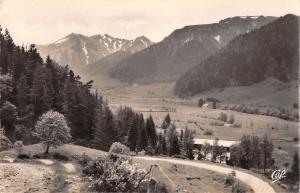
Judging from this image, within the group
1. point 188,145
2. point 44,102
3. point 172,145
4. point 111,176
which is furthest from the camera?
point 188,145

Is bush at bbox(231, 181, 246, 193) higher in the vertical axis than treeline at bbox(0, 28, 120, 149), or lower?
lower

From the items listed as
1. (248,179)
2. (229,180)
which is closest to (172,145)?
(248,179)

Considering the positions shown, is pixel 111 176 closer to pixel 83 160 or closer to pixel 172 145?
pixel 83 160

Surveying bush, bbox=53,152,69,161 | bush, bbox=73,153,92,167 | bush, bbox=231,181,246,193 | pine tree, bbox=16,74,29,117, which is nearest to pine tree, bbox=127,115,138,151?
pine tree, bbox=16,74,29,117

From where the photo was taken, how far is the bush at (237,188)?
3040 inches

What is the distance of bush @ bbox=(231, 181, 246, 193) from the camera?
77.2 m

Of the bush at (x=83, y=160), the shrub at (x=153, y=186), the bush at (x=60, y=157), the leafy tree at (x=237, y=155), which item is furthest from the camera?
the leafy tree at (x=237, y=155)

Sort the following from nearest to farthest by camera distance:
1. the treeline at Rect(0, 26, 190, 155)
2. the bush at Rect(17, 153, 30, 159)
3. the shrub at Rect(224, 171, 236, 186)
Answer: the bush at Rect(17, 153, 30, 159), the shrub at Rect(224, 171, 236, 186), the treeline at Rect(0, 26, 190, 155)

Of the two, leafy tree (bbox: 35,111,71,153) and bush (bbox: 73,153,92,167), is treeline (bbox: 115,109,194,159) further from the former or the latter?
leafy tree (bbox: 35,111,71,153)

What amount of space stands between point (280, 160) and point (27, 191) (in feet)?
470

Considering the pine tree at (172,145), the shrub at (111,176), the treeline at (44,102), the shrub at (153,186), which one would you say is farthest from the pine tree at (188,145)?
the shrub at (111,176)

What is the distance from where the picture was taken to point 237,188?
77.8 m

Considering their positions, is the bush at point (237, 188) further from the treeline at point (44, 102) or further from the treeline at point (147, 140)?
the treeline at point (147, 140)

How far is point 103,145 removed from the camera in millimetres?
128250
